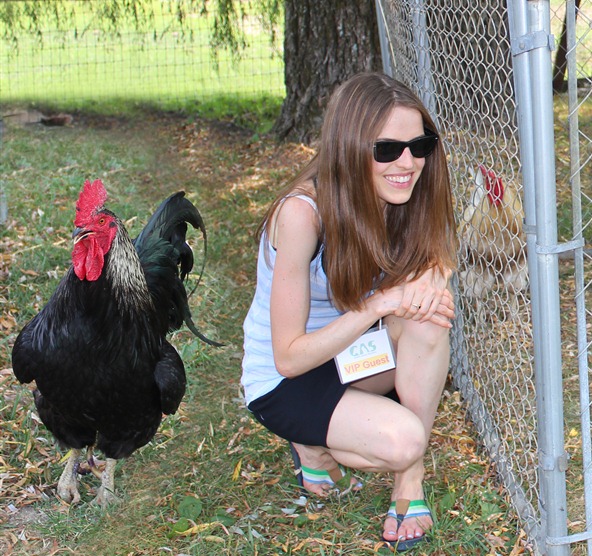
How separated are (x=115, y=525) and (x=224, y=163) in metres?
4.37

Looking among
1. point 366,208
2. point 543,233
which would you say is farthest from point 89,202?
point 543,233

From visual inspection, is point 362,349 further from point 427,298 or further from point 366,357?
point 427,298

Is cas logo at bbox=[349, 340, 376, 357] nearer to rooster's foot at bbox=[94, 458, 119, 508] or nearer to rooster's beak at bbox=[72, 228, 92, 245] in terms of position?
rooster's beak at bbox=[72, 228, 92, 245]

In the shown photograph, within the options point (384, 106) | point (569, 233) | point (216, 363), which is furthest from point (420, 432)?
point (569, 233)

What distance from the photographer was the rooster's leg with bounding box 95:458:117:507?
121 inches

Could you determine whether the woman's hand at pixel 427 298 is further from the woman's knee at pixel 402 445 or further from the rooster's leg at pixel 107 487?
the rooster's leg at pixel 107 487

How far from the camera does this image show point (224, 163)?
22.7 feet

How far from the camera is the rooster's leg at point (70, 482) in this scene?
310 centimetres

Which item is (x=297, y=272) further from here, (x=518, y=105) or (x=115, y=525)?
(x=115, y=525)

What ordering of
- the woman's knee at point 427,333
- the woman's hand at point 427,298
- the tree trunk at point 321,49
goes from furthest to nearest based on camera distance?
1. the tree trunk at point 321,49
2. the woman's knee at point 427,333
3. the woman's hand at point 427,298

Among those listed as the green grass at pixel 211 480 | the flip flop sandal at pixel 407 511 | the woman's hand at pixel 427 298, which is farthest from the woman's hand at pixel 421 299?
the green grass at pixel 211 480

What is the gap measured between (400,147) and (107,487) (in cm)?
169

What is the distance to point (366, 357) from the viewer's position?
2.69 m

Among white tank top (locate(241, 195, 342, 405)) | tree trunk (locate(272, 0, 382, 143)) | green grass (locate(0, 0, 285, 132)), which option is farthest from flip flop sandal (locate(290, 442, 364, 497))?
green grass (locate(0, 0, 285, 132))
